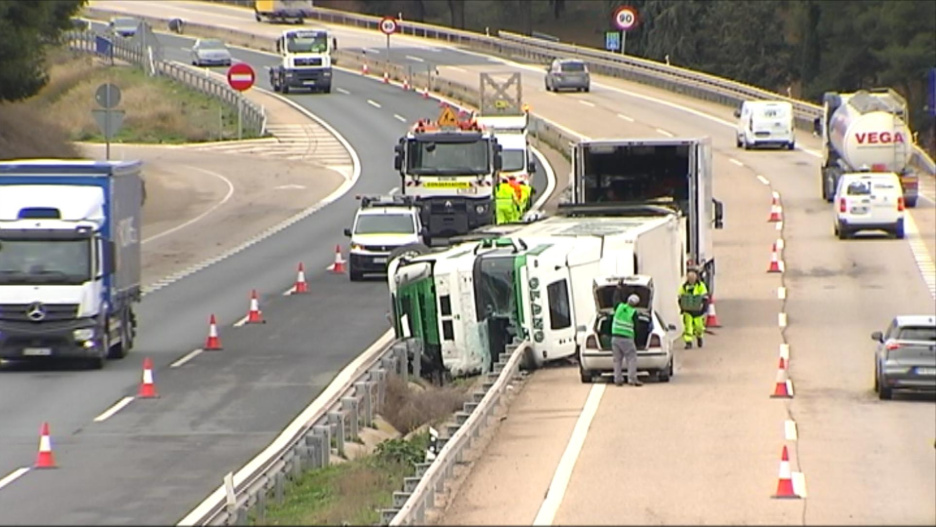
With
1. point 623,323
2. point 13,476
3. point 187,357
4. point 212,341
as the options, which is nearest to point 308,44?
point 212,341

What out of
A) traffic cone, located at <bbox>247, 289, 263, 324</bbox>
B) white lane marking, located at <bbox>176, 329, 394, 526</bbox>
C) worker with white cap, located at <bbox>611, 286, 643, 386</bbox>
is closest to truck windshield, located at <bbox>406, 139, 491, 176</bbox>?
traffic cone, located at <bbox>247, 289, 263, 324</bbox>

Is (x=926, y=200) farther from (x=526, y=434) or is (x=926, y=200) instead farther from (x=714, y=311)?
(x=526, y=434)

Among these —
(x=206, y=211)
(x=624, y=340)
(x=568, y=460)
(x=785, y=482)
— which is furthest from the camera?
(x=206, y=211)

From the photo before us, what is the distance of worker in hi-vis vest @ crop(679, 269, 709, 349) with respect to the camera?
34250 millimetres

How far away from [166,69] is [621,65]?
22426 mm

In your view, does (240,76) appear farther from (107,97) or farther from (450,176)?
(107,97)

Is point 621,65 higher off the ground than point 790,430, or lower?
higher

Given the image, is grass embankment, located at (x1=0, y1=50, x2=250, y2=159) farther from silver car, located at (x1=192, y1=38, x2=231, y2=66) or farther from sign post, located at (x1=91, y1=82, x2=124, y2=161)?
sign post, located at (x1=91, y1=82, x2=124, y2=161)

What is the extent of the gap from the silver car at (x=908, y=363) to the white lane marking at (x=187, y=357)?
1142cm

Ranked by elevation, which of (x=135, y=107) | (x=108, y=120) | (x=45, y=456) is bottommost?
(x=45, y=456)

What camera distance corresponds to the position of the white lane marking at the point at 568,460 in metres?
19.2

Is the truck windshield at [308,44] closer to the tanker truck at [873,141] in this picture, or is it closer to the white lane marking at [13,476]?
the tanker truck at [873,141]

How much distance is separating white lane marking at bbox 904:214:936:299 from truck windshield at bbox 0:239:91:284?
59.2ft

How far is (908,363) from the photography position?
1144 inches
